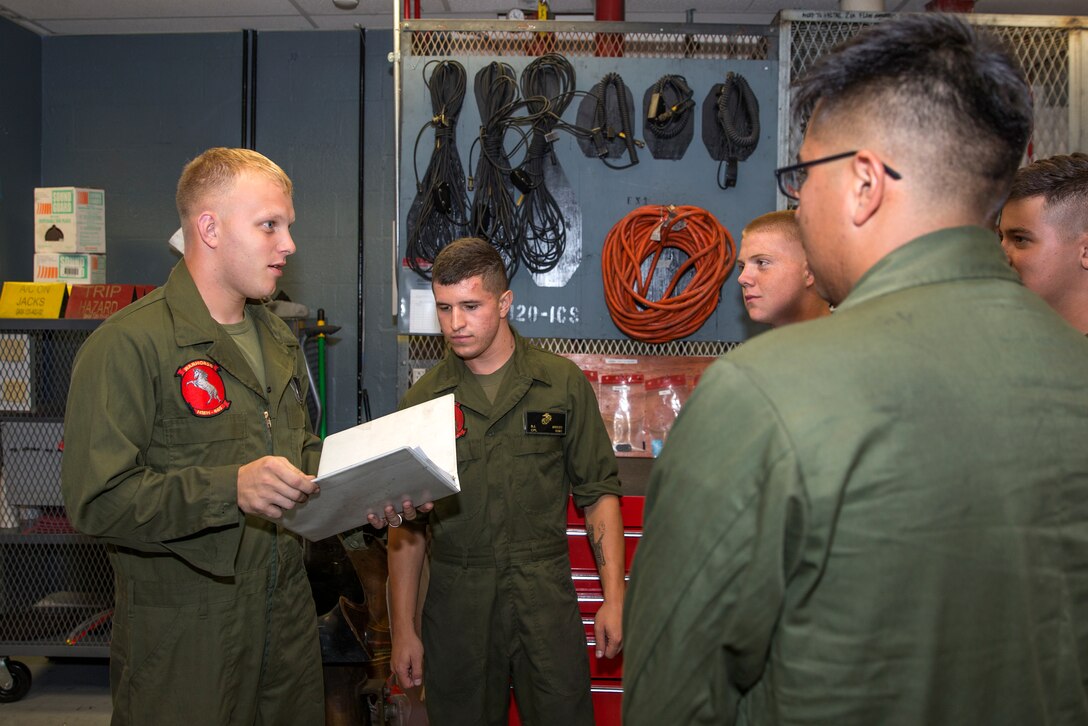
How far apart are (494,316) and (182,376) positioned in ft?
3.20

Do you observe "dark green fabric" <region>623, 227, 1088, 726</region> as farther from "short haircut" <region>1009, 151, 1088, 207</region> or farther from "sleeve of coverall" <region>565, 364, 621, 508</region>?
"sleeve of coverall" <region>565, 364, 621, 508</region>

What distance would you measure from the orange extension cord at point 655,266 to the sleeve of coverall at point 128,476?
6.58 feet

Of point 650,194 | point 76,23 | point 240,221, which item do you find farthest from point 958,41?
point 76,23

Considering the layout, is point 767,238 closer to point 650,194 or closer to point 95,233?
point 650,194

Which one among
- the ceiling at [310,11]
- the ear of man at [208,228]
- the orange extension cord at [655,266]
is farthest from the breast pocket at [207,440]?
the ceiling at [310,11]

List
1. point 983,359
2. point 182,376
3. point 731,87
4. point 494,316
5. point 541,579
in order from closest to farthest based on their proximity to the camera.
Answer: point 983,359, point 182,376, point 541,579, point 494,316, point 731,87

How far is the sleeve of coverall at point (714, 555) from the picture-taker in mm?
865

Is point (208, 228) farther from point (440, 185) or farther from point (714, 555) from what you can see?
point (714, 555)

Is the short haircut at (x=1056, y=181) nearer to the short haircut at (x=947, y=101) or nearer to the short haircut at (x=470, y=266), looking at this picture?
the short haircut at (x=947, y=101)

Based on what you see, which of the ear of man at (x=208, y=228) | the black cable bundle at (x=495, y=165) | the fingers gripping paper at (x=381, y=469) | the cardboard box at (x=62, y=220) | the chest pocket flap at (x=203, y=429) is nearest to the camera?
the fingers gripping paper at (x=381, y=469)

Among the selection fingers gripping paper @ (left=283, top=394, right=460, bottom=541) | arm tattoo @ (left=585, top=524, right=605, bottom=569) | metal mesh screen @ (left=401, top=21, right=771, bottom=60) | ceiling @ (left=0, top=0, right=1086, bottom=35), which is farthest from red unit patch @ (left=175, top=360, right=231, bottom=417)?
ceiling @ (left=0, top=0, right=1086, bottom=35)

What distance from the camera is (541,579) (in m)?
2.42

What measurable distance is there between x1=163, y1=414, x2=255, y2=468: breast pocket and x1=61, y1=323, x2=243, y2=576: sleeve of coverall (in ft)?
0.22

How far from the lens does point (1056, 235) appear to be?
2.12 m
